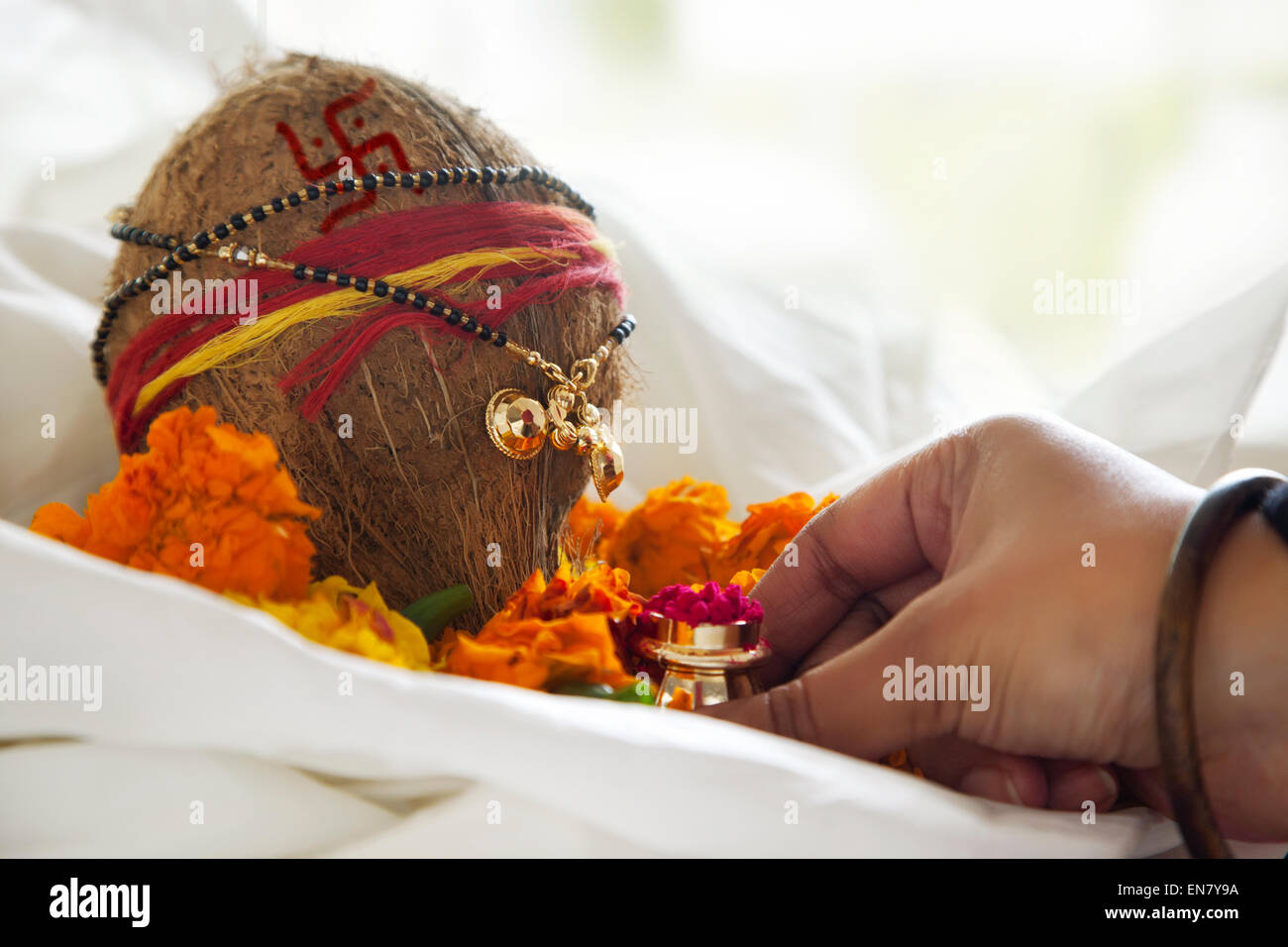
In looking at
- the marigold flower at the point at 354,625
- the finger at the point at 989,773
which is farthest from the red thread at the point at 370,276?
the finger at the point at 989,773

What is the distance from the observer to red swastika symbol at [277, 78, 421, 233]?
55 centimetres

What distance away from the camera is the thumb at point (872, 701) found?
0.45 meters

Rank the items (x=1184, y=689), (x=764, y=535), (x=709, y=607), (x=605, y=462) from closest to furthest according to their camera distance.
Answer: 1. (x=1184, y=689)
2. (x=709, y=607)
3. (x=605, y=462)
4. (x=764, y=535)

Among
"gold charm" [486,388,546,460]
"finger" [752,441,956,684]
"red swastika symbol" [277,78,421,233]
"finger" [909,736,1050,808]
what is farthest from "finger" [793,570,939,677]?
"red swastika symbol" [277,78,421,233]

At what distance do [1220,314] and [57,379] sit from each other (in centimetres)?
103

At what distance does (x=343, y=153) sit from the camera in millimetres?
557

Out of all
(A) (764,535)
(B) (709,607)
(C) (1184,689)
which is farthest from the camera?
(A) (764,535)

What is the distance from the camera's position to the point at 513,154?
61 cm

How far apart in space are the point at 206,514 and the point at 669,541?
338 mm

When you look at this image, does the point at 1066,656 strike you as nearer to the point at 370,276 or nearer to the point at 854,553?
the point at 854,553

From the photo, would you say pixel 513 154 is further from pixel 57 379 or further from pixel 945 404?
pixel 945 404

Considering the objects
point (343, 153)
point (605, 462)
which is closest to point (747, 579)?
point (605, 462)

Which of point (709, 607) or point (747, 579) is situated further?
point (747, 579)
